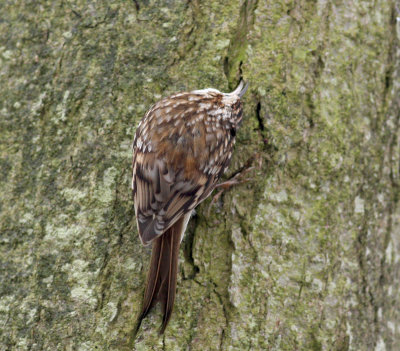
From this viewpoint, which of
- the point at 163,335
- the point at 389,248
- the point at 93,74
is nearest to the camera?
the point at 163,335

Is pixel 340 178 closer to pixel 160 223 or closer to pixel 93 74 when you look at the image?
pixel 160 223

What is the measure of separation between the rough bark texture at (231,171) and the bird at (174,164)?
42 millimetres

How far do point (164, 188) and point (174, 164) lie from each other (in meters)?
0.08

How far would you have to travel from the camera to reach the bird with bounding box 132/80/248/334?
138 cm

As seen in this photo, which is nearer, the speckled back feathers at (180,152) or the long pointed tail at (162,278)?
the long pointed tail at (162,278)

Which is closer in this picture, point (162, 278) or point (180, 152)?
point (162, 278)

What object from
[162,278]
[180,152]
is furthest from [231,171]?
[162,278]

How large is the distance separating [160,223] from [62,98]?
534mm

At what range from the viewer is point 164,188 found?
1520 mm

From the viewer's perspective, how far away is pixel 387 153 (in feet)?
5.57

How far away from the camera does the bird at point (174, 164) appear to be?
4.53ft

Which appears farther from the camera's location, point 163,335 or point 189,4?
point 189,4

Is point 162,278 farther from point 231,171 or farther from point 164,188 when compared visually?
point 231,171

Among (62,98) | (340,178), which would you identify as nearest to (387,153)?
(340,178)
